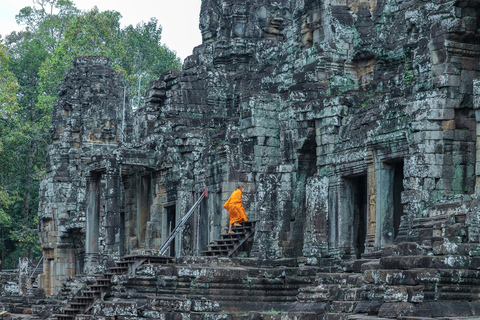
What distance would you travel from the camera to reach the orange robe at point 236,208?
24.9 metres

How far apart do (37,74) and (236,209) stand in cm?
3093

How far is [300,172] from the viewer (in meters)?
24.2

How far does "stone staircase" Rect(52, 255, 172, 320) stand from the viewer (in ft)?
79.5

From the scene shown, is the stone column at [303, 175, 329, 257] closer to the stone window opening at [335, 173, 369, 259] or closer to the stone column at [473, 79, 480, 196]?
the stone window opening at [335, 173, 369, 259]

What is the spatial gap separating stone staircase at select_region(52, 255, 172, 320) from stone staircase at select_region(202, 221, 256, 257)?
118cm

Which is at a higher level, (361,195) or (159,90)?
(159,90)

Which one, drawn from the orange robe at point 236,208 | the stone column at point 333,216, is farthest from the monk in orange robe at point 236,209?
the stone column at point 333,216

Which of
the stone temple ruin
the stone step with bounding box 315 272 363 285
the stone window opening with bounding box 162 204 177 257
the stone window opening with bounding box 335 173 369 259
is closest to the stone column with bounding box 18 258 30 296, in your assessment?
the stone temple ruin

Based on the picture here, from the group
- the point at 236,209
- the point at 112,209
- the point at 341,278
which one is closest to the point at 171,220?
the point at 112,209

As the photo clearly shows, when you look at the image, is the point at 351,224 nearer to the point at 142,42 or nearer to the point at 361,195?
the point at 361,195

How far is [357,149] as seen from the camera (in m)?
21.8

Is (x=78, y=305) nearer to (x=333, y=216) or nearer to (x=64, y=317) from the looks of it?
(x=64, y=317)

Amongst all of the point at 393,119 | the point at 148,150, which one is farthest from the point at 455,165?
the point at 148,150

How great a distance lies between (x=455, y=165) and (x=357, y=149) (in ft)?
10.3
